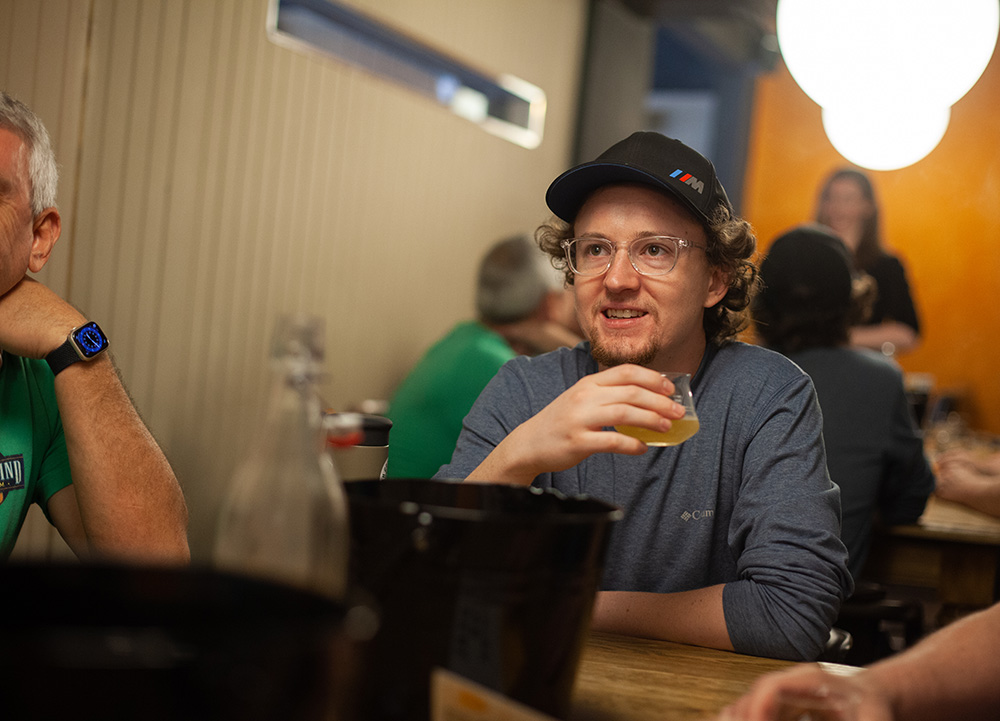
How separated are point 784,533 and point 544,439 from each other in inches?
15.7

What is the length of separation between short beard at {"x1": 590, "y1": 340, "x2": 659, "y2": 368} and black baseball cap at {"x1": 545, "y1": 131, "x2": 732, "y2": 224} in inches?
9.4

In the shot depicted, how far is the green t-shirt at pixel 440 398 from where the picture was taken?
116 inches

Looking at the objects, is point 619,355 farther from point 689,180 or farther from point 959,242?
point 959,242

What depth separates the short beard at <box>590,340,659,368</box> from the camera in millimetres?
1524

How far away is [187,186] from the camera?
10.1 ft

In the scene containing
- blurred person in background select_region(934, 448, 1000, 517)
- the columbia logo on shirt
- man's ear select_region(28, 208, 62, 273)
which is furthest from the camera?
blurred person in background select_region(934, 448, 1000, 517)

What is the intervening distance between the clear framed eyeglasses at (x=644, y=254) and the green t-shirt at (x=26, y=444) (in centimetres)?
85

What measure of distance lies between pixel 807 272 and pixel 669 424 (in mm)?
1511

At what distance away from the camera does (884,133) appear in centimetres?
418

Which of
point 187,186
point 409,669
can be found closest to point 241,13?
point 187,186

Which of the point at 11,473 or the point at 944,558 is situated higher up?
the point at 11,473

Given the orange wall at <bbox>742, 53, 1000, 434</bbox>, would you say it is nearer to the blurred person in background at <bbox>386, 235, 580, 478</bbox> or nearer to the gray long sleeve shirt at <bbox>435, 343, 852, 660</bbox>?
the blurred person in background at <bbox>386, 235, 580, 478</bbox>

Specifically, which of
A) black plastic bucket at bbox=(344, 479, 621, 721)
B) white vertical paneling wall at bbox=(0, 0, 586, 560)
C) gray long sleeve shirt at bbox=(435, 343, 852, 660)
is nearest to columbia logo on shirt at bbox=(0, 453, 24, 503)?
gray long sleeve shirt at bbox=(435, 343, 852, 660)

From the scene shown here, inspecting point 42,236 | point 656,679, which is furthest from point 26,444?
point 656,679
